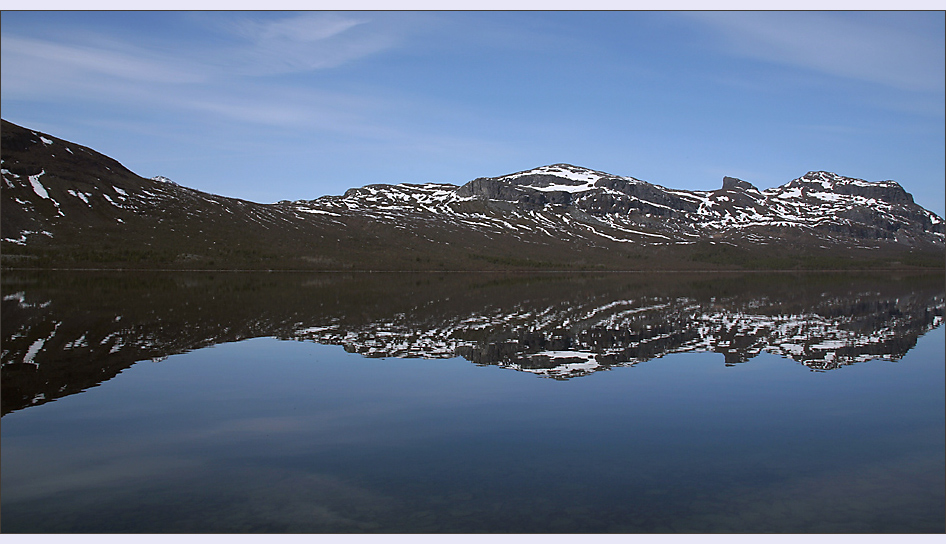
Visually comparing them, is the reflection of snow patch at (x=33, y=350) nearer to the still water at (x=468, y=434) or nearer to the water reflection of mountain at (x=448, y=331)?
the water reflection of mountain at (x=448, y=331)

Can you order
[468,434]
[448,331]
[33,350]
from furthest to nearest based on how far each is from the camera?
1. [448,331]
2. [33,350]
3. [468,434]

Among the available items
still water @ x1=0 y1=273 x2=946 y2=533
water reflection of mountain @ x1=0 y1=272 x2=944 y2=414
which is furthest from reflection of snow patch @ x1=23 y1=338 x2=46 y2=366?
still water @ x1=0 y1=273 x2=946 y2=533

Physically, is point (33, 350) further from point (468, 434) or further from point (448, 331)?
point (468, 434)

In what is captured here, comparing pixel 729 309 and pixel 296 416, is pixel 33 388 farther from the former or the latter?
pixel 729 309

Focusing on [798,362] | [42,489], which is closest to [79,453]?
[42,489]

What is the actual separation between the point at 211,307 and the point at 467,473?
132 ft

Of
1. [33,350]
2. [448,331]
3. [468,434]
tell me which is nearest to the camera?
[468,434]

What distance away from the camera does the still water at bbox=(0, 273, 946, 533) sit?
9891mm

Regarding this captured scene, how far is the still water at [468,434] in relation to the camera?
9891mm

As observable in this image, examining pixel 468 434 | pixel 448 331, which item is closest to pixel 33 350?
pixel 448 331

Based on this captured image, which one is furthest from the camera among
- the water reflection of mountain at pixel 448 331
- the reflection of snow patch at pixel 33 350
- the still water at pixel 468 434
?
the water reflection of mountain at pixel 448 331

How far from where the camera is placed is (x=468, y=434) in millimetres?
14062

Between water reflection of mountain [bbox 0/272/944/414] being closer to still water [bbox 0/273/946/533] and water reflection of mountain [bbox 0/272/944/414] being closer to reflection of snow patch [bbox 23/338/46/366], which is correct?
reflection of snow patch [bbox 23/338/46/366]

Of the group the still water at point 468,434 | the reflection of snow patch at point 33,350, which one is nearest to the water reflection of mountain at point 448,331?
the reflection of snow patch at point 33,350
